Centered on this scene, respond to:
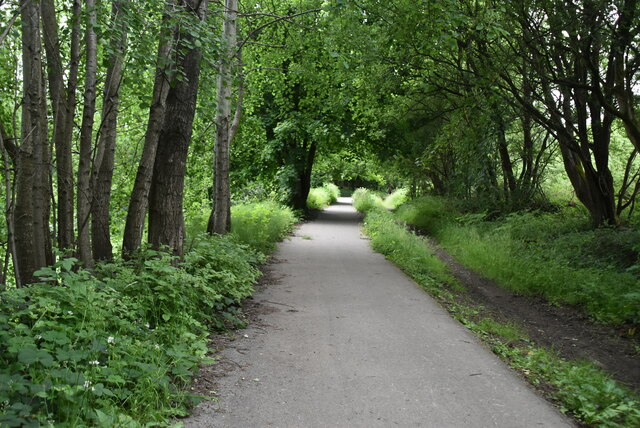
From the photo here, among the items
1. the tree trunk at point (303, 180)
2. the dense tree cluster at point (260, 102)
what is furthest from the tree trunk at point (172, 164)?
the tree trunk at point (303, 180)

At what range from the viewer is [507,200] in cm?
1692

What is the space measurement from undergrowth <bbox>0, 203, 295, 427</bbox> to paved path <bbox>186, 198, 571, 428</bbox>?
44 centimetres

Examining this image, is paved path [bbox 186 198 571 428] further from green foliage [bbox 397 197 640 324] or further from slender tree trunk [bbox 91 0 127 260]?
green foliage [bbox 397 197 640 324]

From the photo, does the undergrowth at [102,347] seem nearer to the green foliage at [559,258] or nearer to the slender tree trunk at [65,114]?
the slender tree trunk at [65,114]

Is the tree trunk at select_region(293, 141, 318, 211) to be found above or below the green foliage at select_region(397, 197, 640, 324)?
above

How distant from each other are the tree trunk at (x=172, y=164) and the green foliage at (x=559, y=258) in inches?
270

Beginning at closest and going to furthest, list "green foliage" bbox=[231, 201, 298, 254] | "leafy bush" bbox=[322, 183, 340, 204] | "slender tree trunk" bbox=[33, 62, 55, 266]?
"slender tree trunk" bbox=[33, 62, 55, 266], "green foliage" bbox=[231, 201, 298, 254], "leafy bush" bbox=[322, 183, 340, 204]

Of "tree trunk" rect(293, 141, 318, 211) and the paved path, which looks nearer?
the paved path

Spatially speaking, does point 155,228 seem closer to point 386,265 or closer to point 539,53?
point 386,265

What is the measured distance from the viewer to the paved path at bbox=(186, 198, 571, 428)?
12.7 ft

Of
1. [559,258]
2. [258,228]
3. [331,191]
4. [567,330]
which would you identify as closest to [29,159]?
[567,330]

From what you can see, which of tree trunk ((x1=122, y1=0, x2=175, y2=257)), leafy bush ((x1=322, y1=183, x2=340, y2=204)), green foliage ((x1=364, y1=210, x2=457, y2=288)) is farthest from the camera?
leafy bush ((x1=322, y1=183, x2=340, y2=204))

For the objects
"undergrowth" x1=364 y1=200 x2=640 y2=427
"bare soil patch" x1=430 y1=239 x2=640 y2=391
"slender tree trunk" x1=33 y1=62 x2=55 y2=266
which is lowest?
"bare soil patch" x1=430 y1=239 x2=640 y2=391

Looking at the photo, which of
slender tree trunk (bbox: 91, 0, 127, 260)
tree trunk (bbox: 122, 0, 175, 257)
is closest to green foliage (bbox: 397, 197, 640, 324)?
tree trunk (bbox: 122, 0, 175, 257)
